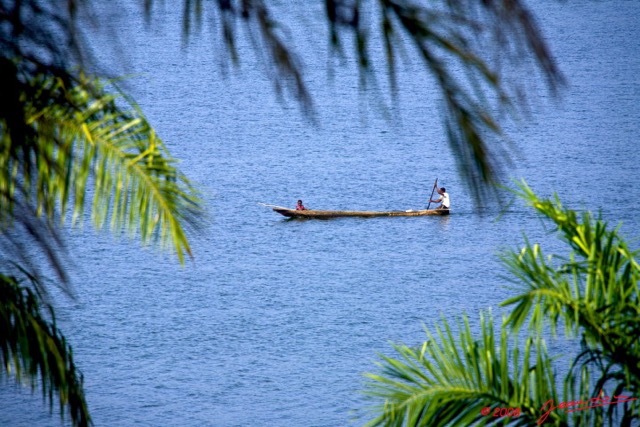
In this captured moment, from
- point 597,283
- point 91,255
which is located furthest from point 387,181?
point 597,283

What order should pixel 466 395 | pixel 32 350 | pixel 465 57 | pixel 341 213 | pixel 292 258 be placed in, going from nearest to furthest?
1. pixel 465 57
2. pixel 32 350
3. pixel 466 395
4. pixel 292 258
5. pixel 341 213

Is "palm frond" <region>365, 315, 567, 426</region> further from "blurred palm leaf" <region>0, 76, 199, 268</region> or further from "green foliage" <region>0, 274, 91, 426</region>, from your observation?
"blurred palm leaf" <region>0, 76, 199, 268</region>

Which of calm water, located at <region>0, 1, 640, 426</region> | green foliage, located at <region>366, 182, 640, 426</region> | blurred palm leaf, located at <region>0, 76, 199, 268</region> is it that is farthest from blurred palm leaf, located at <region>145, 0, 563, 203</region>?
calm water, located at <region>0, 1, 640, 426</region>

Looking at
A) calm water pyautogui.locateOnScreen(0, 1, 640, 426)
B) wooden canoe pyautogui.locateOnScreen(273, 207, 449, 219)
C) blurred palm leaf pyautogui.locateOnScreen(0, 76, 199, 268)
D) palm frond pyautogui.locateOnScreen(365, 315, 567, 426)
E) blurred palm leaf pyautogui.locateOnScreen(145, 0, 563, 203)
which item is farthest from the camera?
wooden canoe pyautogui.locateOnScreen(273, 207, 449, 219)

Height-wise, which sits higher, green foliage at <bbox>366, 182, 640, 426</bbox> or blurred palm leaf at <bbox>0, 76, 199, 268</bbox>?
blurred palm leaf at <bbox>0, 76, 199, 268</bbox>

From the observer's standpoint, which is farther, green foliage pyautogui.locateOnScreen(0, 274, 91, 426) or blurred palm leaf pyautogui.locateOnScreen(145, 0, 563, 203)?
green foliage pyautogui.locateOnScreen(0, 274, 91, 426)

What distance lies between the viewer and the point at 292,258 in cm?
3528

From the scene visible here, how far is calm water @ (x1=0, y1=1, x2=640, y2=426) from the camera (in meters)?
24.7

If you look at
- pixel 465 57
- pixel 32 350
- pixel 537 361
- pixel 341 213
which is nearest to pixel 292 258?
pixel 341 213

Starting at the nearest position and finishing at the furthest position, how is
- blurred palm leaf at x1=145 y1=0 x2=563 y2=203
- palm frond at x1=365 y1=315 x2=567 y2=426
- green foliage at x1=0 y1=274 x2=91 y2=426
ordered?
blurred palm leaf at x1=145 y1=0 x2=563 y2=203, green foliage at x1=0 y1=274 x2=91 y2=426, palm frond at x1=365 y1=315 x2=567 y2=426

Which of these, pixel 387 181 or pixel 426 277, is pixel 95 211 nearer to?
pixel 426 277

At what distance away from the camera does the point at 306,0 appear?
2564 millimetres

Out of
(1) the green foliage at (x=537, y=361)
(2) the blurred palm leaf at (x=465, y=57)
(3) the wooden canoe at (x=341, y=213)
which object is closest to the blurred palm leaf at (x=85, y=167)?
(2) the blurred palm leaf at (x=465, y=57)

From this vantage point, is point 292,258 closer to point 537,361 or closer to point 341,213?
point 341,213
